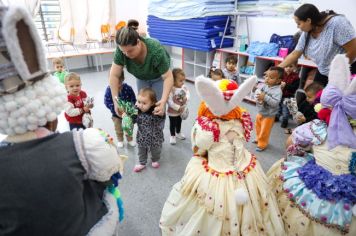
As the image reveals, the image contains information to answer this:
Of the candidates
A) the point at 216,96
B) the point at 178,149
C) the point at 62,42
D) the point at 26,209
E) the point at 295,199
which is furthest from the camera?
the point at 62,42

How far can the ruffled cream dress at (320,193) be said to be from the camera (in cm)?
123

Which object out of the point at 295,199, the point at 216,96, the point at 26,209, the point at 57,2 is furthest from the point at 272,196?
the point at 57,2

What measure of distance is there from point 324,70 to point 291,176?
135 centimetres

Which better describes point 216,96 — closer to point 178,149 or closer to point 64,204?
point 64,204

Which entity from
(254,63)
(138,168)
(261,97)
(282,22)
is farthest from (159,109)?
(282,22)

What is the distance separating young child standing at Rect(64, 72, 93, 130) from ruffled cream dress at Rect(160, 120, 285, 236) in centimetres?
133

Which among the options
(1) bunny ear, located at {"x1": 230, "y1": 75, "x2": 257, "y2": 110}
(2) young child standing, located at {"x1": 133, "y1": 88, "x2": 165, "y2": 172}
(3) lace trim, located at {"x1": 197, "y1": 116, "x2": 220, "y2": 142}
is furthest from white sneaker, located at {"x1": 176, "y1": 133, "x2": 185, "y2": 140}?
(1) bunny ear, located at {"x1": 230, "y1": 75, "x2": 257, "y2": 110}

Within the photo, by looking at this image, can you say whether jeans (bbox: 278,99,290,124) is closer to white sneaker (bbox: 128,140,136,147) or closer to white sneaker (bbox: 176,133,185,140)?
white sneaker (bbox: 176,133,185,140)

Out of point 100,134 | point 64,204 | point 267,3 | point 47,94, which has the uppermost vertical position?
point 267,3

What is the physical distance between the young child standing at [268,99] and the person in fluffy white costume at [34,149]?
1.91 metres

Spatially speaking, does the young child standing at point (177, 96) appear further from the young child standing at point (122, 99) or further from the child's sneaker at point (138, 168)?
the child's sneaker at point (138, 168)

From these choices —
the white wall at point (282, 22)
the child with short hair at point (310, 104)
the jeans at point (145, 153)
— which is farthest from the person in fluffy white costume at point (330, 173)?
the white wall at point (282, 22)

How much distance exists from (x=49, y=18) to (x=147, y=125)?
4756mm

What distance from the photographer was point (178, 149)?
8.52 feet
